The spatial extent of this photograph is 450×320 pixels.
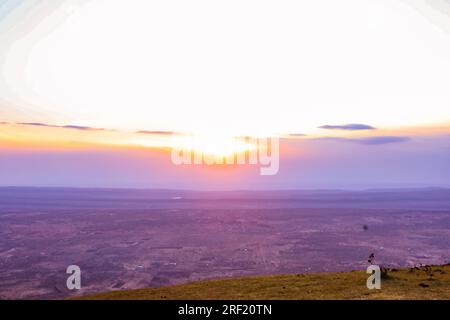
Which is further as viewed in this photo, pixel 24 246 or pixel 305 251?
pixel 24 246
